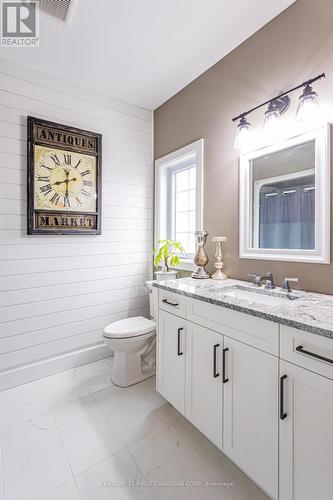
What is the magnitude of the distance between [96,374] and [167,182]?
6.69 ft

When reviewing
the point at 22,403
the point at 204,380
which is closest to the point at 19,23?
the point at 204,380

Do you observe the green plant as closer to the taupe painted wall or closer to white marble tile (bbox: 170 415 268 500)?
the taupe painted wall

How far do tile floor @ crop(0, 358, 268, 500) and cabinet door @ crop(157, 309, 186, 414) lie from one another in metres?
0.20

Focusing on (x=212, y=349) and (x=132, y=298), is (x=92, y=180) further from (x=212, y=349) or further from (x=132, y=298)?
(x=212, y=349)

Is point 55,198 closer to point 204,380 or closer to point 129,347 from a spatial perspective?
point 129,347

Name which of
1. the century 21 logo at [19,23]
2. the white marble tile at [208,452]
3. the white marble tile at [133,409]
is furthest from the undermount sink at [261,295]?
the century 21 logo at [19,23]

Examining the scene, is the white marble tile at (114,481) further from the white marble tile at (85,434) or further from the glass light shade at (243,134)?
the glass light shade at (243,134)

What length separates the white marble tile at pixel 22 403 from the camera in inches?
65.8

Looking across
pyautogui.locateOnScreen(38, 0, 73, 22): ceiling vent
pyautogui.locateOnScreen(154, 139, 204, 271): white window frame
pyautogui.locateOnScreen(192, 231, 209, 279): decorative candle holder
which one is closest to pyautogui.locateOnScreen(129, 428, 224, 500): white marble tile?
pyautogui.locateOnScreen(192, 231, 209, 279): decorative candle holder

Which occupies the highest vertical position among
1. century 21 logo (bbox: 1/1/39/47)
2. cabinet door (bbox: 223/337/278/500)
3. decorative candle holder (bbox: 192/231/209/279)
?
century 21 logo (bbox: 1/1/39/47)

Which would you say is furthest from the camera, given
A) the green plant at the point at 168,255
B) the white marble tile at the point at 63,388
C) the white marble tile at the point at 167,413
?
the green plant at the point at 168,255

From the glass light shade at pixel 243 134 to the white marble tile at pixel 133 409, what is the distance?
1957 millimetres

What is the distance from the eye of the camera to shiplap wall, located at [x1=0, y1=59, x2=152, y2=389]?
1.98m

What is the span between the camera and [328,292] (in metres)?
1.36
